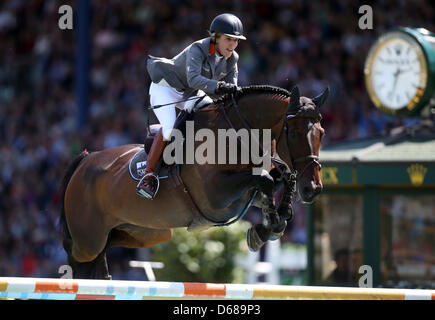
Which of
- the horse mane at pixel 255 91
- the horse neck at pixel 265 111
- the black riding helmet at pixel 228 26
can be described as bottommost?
the horse neck at pixel 265 111

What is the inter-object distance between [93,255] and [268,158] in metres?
1.85

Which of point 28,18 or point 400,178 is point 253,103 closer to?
point 400,178

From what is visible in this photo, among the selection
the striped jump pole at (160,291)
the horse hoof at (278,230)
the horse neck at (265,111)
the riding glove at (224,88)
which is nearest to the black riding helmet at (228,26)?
the riding glove at (224,88)

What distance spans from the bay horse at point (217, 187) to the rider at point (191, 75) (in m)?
0.19

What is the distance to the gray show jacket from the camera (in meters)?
5.39

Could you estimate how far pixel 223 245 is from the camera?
30.1 ft

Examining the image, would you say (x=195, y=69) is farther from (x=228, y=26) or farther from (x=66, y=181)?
(x=66, y=181)

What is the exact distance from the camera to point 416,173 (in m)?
7.41

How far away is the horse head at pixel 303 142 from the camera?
526 centimetres

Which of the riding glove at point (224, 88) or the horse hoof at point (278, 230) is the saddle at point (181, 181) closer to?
the riding glove at point (224, 88)

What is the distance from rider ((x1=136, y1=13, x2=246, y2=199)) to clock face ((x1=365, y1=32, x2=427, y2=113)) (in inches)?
112

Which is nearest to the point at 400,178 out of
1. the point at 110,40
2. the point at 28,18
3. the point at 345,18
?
the point at 345,18

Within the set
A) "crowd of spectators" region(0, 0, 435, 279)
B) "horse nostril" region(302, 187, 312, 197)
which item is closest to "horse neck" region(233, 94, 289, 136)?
"horse nostril" region(302, 187, 312, 197)

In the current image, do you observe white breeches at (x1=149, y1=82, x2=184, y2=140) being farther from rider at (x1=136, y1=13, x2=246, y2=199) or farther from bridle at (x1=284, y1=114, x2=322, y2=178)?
bridle at (x1=284, y1=114, x2=322, y2=178)
